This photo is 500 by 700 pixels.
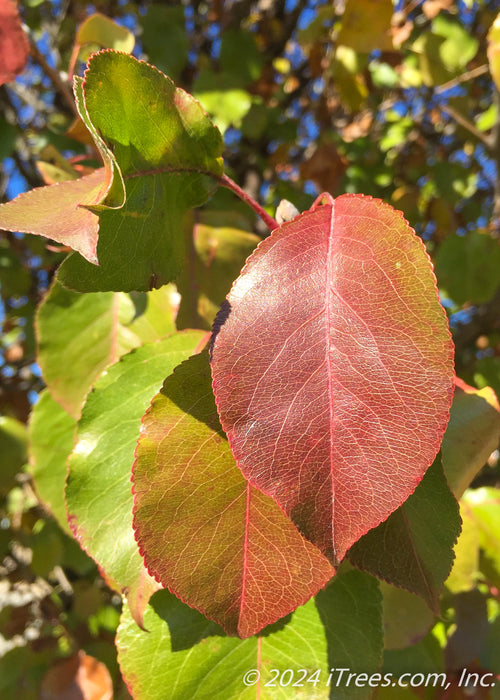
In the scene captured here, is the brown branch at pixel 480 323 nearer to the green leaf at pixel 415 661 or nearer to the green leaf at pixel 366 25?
the green leaf at pixel 366 25

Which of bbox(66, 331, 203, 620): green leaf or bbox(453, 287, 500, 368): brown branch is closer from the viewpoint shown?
bbox(66, 331, 203, 620): green leaf

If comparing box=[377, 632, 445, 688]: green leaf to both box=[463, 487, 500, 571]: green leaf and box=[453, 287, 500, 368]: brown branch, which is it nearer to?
box=[463, 487, 500, 571]: green leaf

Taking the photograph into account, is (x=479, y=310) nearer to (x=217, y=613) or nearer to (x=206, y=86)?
(x=206, y=86)

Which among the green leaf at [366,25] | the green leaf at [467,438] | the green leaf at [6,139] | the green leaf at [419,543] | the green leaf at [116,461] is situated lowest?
the green leaf at [419,543]

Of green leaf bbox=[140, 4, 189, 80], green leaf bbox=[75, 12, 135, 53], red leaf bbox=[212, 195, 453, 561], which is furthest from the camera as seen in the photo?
green leaf bbox=[140, 4, 189, 80]

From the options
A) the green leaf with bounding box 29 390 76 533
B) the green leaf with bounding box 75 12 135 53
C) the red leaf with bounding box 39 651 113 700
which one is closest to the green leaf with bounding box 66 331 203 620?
the green leaf with bounding box 29 390 76 533

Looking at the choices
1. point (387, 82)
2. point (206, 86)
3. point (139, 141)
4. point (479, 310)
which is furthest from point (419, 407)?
point (387, 82)

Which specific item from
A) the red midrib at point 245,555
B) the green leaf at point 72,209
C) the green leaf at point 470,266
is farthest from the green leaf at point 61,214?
the green leaf at point 470,266
